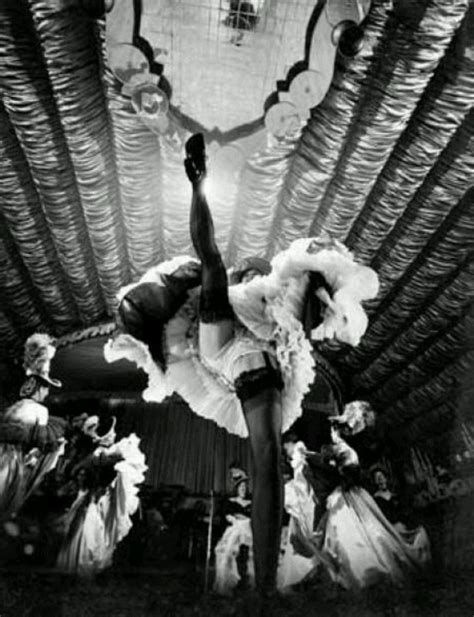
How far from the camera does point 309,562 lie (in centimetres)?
290

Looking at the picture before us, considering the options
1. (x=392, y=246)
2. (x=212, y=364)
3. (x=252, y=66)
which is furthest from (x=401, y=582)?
(x=252, y=66)

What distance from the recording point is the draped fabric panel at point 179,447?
3.40 metres

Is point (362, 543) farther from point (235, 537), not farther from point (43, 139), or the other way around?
point (43, 139)

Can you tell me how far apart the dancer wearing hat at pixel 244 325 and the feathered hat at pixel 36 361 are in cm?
148

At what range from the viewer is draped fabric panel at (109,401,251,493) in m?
3.40

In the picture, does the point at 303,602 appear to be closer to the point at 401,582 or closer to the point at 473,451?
the point at 401,582

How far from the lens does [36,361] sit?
291 centimetres

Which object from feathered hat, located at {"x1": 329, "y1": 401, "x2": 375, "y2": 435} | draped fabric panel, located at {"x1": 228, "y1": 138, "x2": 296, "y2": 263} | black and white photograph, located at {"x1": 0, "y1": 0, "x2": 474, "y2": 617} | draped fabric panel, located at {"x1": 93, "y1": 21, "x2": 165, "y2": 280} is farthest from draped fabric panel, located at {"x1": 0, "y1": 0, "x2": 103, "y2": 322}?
feathered hat, located at {"x1": 329, "y1": 401, "x2": 375, "y2": 435}

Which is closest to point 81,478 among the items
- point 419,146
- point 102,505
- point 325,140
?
point 102,505

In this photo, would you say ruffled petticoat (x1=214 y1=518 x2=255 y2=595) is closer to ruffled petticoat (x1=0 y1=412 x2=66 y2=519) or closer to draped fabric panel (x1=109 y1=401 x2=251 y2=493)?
draped fabric panel (x1=109 y1=401 x2=251 y2=493)

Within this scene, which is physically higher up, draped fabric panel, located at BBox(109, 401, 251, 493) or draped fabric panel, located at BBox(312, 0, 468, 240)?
draped fabric panel, located at BBox(312, 0, 468, 240)

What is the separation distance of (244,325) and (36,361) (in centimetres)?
179

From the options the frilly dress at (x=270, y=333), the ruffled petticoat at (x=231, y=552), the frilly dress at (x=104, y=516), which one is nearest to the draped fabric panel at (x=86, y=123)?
the frilly dress at (x=270, y=333)

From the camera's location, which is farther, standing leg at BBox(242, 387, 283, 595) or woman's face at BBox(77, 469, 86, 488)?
woman's face at BBox(77, 469, 86, 488)
